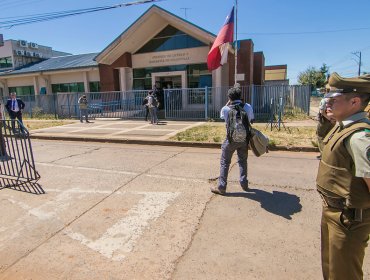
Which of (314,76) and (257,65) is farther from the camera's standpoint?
(314,76)

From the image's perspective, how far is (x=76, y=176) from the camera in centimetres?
598

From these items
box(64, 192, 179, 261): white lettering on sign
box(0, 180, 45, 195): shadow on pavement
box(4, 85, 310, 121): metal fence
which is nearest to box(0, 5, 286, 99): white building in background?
box(4, 85, 310, 121): metal fence

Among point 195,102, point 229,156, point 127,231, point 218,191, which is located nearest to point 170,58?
point 195,102

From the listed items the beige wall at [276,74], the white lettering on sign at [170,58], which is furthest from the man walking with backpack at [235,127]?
the beige wall at [276,74]

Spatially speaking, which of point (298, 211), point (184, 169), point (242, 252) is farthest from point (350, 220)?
point (184, 169)

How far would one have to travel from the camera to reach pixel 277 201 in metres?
4.39

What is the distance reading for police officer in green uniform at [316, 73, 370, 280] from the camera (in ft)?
5.77

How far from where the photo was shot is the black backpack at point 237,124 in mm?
4379

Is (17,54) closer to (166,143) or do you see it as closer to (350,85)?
(166,143)

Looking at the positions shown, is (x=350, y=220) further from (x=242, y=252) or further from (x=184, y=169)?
(x=184, y=169)

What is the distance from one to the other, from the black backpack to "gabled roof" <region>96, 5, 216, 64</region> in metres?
12.4

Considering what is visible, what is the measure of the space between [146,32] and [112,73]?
4.03 meters

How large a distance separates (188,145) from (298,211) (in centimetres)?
538

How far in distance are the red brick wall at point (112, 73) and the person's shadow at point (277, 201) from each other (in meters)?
17.6
